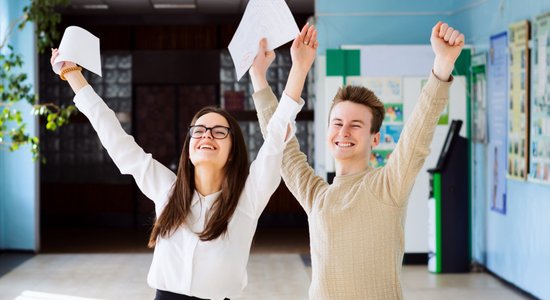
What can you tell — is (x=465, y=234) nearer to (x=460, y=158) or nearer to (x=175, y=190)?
(x=460, y=158)

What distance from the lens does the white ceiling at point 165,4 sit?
1119cm

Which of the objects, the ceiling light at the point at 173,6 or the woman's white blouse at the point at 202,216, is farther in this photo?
the ceiling light at the point at 173,6

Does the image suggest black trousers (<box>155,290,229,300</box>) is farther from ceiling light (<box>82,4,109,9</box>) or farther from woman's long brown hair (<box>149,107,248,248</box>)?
ceiling light (<box>82,4,109,9</box>)

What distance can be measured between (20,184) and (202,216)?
7.41m

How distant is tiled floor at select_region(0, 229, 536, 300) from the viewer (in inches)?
276

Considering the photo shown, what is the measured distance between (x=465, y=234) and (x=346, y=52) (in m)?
2.10

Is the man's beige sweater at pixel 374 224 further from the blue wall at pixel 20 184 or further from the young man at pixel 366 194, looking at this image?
the blue wall at pixel 20 184

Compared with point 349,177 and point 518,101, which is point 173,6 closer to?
point 518,101

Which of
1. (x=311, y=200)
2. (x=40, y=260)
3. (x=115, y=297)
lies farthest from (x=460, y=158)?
(x=311, y=200)

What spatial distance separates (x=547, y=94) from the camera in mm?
6305

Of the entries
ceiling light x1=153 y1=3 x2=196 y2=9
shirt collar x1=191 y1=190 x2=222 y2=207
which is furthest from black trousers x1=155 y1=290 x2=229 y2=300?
ceiling light x1=153 y1=3 x2=196 y2=9

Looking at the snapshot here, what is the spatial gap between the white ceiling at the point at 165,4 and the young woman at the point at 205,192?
8.61m

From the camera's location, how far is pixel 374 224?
2221 mm

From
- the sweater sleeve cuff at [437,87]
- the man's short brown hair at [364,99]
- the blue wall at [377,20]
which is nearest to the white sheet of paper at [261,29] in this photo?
the man's short brown hair at [364,99]
